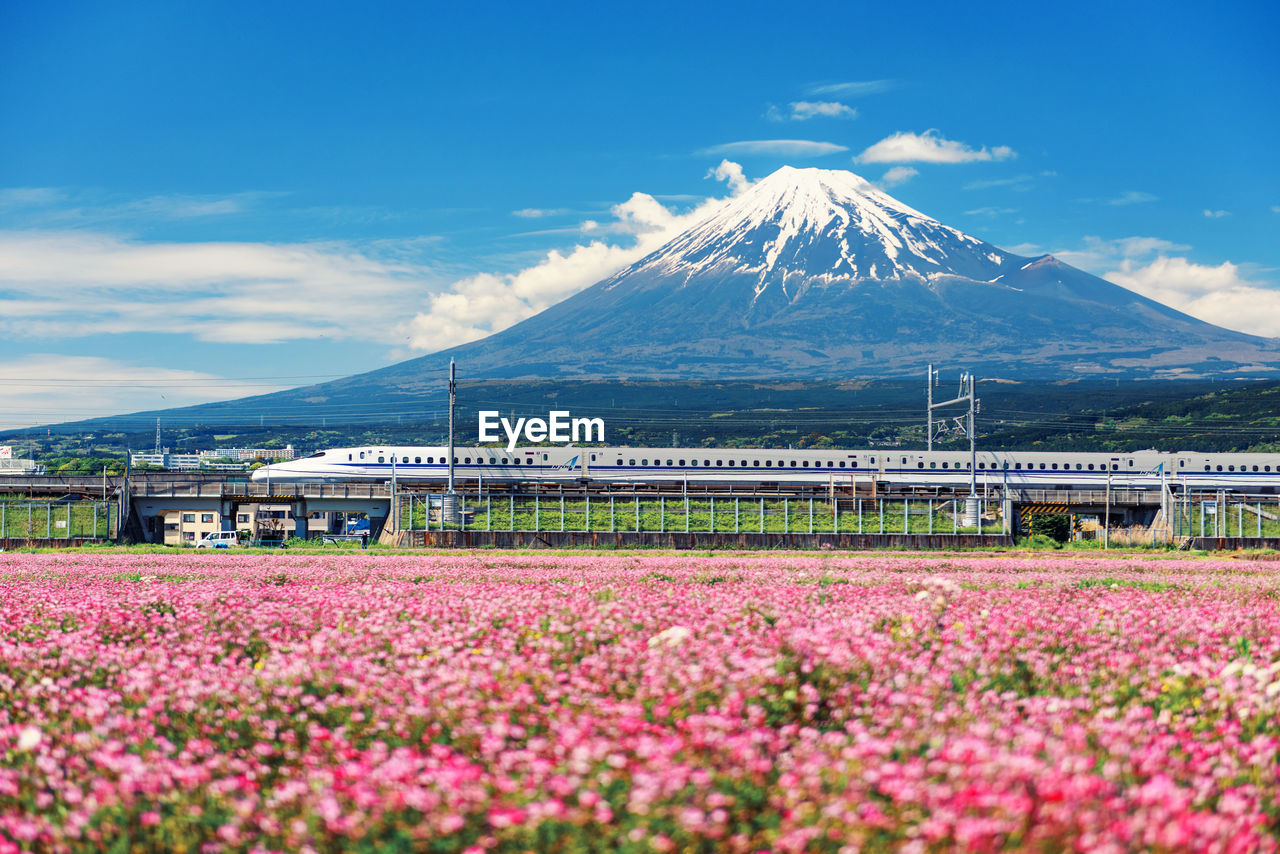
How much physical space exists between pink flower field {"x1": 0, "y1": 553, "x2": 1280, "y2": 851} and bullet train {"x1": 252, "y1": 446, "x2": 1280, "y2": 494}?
69.2 meters

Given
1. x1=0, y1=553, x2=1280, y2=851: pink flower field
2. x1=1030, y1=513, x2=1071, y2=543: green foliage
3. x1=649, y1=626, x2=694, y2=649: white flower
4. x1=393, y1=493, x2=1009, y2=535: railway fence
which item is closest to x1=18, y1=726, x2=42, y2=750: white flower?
x1=0, y1=553, x2=1280, y2=851: pink flower field

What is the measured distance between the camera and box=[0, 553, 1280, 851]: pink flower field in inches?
224

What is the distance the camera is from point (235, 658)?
1047 cm

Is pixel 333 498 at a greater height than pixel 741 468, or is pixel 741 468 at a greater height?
pixel 741 468

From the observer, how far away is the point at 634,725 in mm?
6770

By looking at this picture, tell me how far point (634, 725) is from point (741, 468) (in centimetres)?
7892

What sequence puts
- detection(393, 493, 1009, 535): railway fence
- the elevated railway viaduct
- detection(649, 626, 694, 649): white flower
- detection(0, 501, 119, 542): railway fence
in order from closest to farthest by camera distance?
1. detection(649, 626, 694, 649): white flower
2. detection(0, 501, 119, 542): railway fence
3. detection(393, 493, 1009, 535): railway fence
4. the elevated railway viaduct

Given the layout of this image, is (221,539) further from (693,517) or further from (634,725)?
(634,725)

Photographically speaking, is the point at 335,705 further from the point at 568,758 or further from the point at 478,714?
the point at 568,758

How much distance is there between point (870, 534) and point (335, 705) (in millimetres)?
40201

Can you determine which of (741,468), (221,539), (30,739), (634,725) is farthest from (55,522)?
(634,725)

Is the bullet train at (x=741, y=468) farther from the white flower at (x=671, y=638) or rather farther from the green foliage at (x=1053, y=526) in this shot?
the white flower at (x=671, y=638)

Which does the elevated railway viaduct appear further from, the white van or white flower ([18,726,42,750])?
white flower ([18,726,42,750])

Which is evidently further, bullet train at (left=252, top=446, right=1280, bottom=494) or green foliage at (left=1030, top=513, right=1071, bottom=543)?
bullet train at (left=252, top=446, right=1280, bottom=494)
